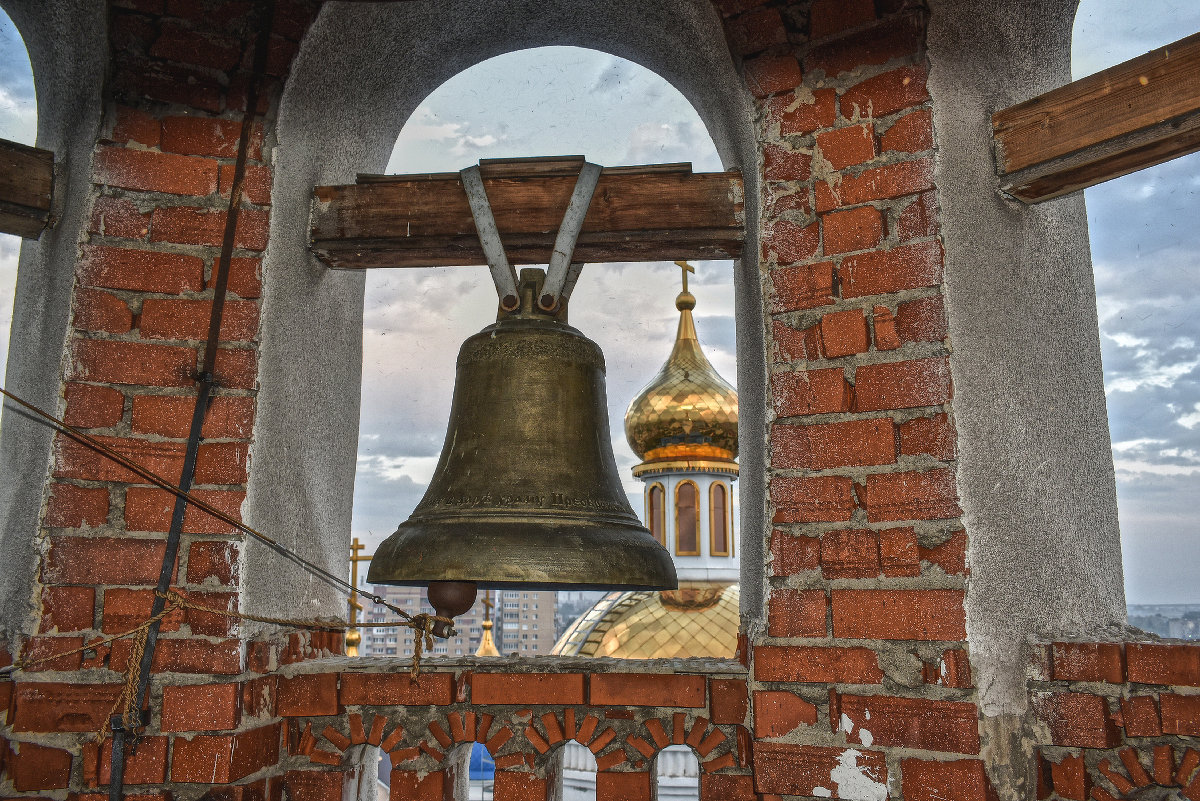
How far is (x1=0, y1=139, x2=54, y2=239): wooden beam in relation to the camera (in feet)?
6.71

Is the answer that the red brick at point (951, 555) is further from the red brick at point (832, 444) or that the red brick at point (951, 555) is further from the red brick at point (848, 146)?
the red brick at point (848, 146)

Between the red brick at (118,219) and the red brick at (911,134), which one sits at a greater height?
the red brick at (911,134)

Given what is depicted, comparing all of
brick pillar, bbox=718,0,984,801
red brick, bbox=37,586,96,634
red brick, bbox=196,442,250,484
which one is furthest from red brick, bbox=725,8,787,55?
red brick, bbox=37,586,96,634

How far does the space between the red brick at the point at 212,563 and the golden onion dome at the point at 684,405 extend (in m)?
6.89

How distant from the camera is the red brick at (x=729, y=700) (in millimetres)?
1966

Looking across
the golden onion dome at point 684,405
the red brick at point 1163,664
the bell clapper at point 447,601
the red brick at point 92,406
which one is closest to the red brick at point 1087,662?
the red brick at point 1163,664

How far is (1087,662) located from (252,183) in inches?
75.8

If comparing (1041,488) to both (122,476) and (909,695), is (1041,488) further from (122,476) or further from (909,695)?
(122,476)

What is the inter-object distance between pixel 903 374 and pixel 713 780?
0.89 m

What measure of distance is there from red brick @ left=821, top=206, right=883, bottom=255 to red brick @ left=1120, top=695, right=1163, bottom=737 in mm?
935

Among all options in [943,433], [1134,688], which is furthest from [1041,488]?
[1134,688]

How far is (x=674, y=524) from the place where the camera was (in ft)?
36.4

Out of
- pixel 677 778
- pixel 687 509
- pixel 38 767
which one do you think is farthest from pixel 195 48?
pixel 677 778

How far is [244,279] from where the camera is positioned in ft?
6.86
